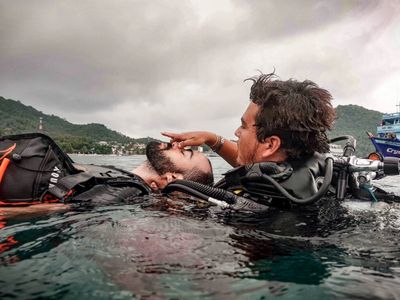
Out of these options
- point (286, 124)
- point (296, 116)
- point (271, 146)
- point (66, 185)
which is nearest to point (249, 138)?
point (271, 146)

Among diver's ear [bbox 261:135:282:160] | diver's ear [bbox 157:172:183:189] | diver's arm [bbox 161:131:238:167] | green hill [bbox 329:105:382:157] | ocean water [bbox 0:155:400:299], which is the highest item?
green hill [bbox 329:105:382:157]

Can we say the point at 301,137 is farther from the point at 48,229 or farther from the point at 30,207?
the point at 30,207

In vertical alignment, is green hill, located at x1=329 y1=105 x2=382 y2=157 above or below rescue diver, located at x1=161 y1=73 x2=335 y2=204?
above

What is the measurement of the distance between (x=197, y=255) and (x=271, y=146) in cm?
234

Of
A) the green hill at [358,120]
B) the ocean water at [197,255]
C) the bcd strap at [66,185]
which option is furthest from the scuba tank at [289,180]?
the green hill at [358,120]

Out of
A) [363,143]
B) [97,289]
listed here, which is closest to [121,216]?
[97,289]

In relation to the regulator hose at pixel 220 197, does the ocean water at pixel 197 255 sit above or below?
below

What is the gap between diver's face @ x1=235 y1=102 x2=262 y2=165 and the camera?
4.62 metres

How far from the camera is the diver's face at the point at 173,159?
5919mm

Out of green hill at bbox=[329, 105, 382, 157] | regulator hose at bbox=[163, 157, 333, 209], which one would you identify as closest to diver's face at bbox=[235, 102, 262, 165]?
regulator hose at bbox=[163, 157, 333, 209]

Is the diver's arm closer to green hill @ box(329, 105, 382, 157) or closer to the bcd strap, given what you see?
the bcd strap

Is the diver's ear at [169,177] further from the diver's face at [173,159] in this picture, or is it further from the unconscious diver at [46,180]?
the unconscious diver at [46,180]

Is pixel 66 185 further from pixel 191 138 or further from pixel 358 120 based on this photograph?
pixel 358 120

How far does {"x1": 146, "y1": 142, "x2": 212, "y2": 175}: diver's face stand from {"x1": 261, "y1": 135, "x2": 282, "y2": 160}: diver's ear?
5.57ft
